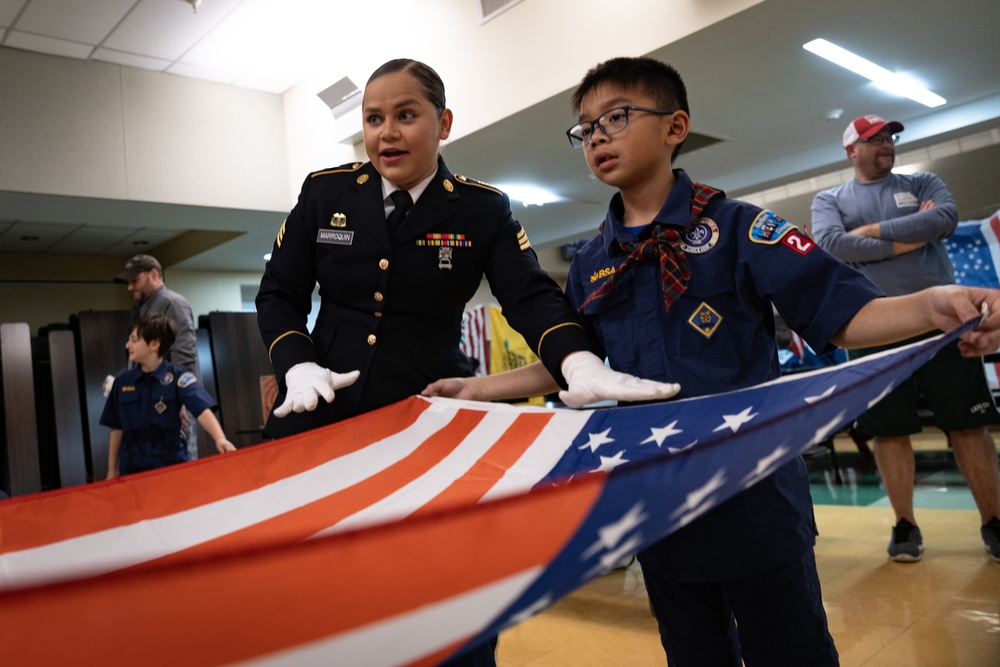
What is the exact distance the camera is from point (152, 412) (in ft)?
12.6

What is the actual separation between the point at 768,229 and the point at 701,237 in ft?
0.35

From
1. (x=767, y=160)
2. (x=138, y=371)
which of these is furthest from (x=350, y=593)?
(x=767, y=160)

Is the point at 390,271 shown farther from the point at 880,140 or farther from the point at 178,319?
the point at 178,319

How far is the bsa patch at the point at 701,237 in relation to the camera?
4.16 feet

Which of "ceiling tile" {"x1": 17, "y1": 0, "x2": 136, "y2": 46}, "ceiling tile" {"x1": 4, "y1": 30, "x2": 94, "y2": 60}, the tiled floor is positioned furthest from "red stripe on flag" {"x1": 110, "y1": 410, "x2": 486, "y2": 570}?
"ceiling tile" {"x1": 4, "y1": 30, "x2": 94, "y2": 60}

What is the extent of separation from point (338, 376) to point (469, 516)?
2.47 ft

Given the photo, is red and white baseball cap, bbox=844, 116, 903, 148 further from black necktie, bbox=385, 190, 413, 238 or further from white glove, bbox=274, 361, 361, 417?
white glove, bbox=274, 361, 361, 417

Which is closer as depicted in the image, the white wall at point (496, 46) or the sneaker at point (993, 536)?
the sneaker at point (993, 536)

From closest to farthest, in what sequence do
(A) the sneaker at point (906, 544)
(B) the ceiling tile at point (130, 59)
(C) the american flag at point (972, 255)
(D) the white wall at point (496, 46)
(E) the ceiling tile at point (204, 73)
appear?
1. (A) the sneaker at point (906, 544)
2. (D) the white wall at point (496, 46)
3. (B) the ceiling tile at point (130, 59)
4. (C) the american flag at point (972, 255)
5. (E) the ceiling tile at point (204, 73)

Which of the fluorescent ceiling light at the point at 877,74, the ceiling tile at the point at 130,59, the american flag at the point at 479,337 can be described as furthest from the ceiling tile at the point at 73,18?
the fluorescent ceiling light at the point at 877,74

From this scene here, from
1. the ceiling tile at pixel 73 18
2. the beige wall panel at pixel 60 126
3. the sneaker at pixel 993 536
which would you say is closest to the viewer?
the sneaker at pixel 993 536

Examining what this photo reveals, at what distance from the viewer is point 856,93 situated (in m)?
6.04

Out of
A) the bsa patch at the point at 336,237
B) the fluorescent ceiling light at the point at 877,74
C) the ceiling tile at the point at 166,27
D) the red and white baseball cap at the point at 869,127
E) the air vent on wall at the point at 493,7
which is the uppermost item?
the ceiling tile at the point at 166,27

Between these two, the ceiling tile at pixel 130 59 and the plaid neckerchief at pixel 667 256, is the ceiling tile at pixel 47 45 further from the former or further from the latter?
the plaid neckerchief at pixel 667 256
